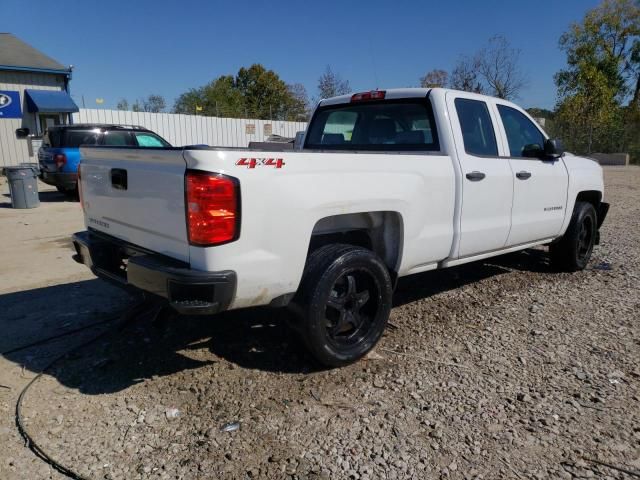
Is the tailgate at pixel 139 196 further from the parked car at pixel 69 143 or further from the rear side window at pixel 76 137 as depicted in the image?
the rear side window at pixel 76 137

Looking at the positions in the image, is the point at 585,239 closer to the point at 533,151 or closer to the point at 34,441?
the point at 533,151

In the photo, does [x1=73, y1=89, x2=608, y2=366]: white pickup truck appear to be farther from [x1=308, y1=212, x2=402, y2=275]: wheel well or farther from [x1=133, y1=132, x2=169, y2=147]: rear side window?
[x1=133, y1=132, x2=169, y2=147]: rear side window

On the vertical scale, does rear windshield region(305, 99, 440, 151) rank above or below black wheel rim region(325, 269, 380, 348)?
above

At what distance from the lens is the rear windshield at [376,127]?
4152mm

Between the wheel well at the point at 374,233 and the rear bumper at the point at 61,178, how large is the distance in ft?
31.5

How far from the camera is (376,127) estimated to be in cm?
455

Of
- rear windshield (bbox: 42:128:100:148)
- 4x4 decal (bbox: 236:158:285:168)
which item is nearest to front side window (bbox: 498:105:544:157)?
4x4 decal (bbox: 236:158:285:168)

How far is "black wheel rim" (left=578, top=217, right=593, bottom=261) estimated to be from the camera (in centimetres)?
593

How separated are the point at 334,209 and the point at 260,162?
0.61 m

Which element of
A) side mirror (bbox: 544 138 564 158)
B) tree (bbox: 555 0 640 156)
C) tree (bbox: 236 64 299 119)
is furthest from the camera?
tree (bbox: 236 64 299 119)

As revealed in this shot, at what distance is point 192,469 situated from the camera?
2400mm

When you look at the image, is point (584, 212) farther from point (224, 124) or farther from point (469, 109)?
point (224, 124)

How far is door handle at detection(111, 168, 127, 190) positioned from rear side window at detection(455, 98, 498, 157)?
2.66 m

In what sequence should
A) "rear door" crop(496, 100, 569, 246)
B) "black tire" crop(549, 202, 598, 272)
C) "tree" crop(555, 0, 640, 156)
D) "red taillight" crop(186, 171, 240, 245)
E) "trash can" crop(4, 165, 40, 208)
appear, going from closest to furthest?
"red taillight" crop(186, 171, 240, 245)
"rear door" crop(496, 100, 569, 246)
"black tire" crop(549, 202, 598, 272)
"trash can" crop(4, 165, 40, 208)
"tree" crop(555, 0, 640, 156)
